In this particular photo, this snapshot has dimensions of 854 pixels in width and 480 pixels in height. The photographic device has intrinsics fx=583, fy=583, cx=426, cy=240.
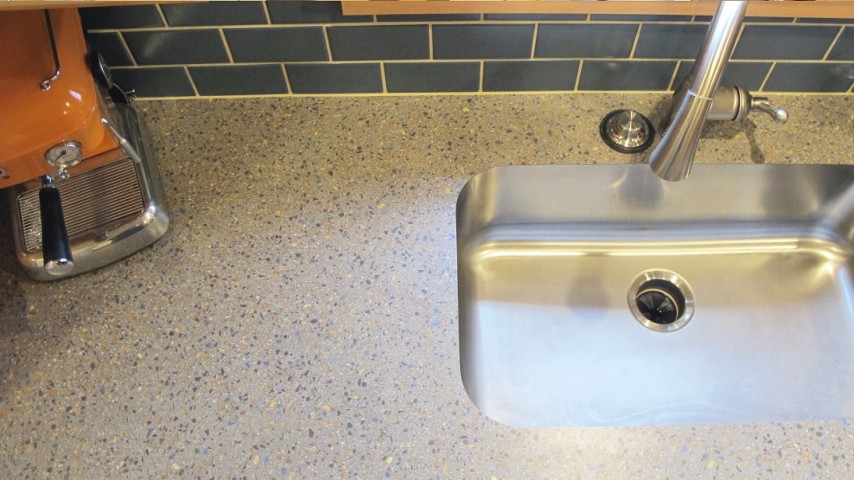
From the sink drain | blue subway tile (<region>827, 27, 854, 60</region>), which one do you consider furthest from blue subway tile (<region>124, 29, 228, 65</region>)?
blue subway tile (<region>827, 27, 854, 60</region>)

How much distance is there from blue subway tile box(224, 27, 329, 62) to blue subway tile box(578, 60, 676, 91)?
354 millimetres

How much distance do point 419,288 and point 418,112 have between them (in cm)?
27

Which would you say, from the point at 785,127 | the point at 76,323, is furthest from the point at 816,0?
the point at 76,323

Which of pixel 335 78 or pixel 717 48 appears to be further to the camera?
pixel 335 78

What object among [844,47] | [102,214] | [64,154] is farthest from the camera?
[844,47]

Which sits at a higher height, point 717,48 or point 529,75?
point 717,48

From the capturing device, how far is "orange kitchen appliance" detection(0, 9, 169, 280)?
53 centimetres

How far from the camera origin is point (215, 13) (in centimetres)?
71

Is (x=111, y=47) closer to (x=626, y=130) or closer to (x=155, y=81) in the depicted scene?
(x=155, y=81)

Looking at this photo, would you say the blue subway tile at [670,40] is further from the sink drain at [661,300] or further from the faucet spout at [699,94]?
the sink drain at [661,300]

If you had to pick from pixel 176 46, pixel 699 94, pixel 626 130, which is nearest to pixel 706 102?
pixel 699 94

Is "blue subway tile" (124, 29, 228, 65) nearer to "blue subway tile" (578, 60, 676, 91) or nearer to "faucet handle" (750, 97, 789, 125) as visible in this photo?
"blue subway tile" (578, 60, 676, 91)

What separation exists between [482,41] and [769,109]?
14.3 inches

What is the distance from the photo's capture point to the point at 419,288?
2.15 ft
